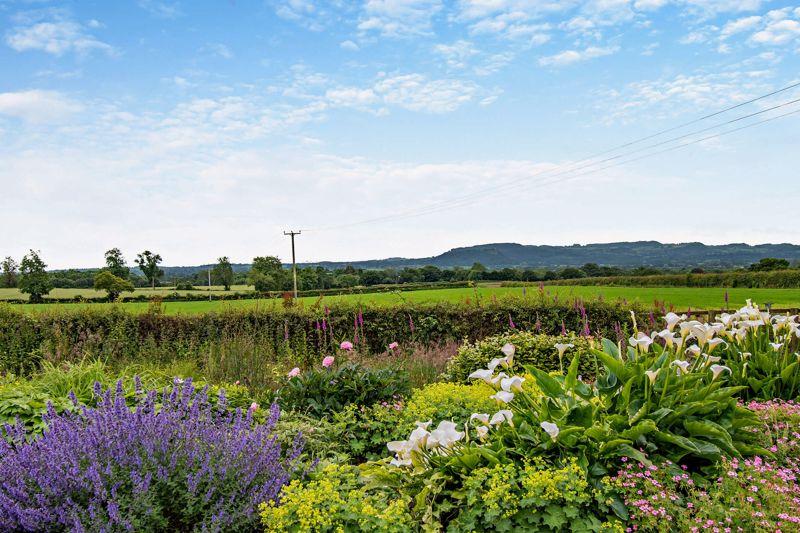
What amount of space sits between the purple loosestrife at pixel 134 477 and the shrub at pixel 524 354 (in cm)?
400

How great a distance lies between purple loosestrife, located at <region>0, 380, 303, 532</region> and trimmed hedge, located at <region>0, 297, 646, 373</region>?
22.2ft

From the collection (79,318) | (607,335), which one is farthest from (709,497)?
(79,318)

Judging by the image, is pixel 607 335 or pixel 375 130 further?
pixel 375 130

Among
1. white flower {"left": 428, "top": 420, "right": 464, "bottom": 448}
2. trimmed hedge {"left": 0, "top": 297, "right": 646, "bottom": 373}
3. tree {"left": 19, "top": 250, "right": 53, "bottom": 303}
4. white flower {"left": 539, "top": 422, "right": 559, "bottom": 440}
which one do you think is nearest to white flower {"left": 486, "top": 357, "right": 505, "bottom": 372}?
white flower {"left": 428, "top": 420, "right": 464, "bottom": 448}

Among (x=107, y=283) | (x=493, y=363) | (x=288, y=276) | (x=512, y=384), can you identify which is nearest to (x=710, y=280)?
(x=288, y=276)

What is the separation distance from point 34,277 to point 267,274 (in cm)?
1840

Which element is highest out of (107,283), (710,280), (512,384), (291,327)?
(107,283)

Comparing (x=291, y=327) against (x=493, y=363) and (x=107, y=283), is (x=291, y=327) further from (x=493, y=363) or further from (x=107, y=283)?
(x=107, y=283)

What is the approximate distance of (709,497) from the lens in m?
2.89

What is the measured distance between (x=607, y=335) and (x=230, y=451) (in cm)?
878

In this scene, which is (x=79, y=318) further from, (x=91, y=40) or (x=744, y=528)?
(x=744, y=528)

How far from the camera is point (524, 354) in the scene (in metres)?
7.32

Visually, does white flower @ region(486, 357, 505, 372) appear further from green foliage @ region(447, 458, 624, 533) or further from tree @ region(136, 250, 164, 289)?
tree @ region(136, 250, 164, 289)

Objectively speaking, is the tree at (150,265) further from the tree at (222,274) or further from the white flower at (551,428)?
the white flower at (551,428)
